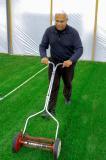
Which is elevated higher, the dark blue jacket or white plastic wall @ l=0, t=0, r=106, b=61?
the dark blue jacket

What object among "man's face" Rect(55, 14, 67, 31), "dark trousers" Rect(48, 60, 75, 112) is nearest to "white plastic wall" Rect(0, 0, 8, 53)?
"dark trousers" Rect(48, 60, 75, 112)

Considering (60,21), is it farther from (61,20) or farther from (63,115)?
(63,115)

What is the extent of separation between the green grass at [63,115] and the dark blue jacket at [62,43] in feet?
4.24

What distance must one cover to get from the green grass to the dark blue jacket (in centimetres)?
129

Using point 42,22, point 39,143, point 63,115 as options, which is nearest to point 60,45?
point 63,115

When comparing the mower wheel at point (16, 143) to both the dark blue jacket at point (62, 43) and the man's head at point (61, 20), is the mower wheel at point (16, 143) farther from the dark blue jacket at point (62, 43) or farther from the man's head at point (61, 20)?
the man's head at point (61, 20)

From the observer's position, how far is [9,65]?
40.0 feet

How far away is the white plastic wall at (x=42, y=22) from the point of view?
A: 1370 centimetres

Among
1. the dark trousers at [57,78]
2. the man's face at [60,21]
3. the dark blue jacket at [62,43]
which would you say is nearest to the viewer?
the man's face at [60,21]

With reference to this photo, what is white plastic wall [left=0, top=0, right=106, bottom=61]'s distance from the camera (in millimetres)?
13695

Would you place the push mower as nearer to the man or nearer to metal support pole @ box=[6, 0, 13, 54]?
the man

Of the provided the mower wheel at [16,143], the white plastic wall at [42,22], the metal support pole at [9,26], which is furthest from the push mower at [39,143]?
the metal support pole at [9,26]

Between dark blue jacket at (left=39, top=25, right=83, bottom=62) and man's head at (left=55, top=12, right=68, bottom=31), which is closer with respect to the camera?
man's head at (left=55, top=12, right=68, bottom=31)

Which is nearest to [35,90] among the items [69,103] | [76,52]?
[69,103]
